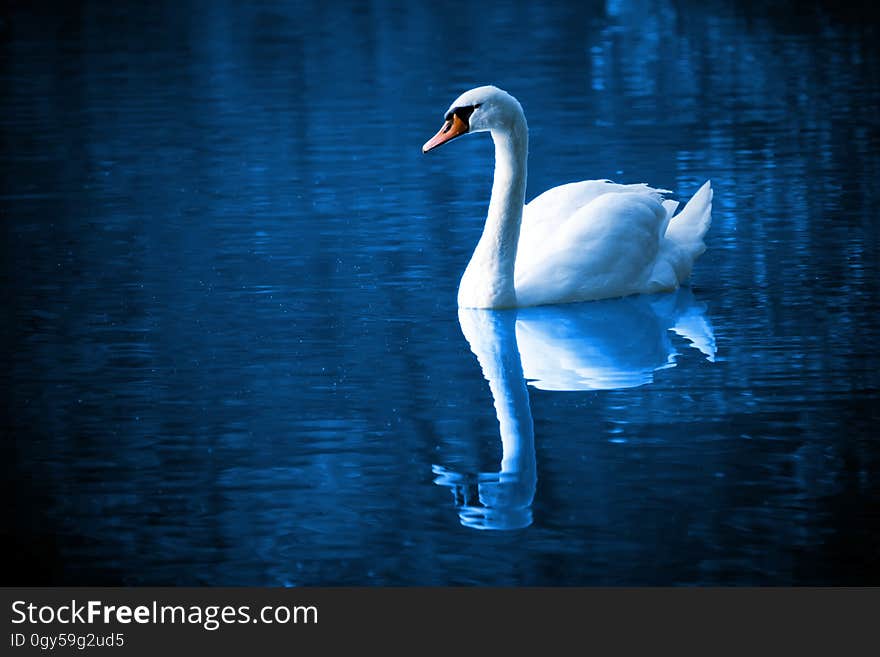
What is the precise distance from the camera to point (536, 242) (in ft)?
36.6

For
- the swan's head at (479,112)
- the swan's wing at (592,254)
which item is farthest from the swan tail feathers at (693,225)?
the swan's head at (479,112)

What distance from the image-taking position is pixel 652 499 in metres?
7.05

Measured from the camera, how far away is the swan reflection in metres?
7.29

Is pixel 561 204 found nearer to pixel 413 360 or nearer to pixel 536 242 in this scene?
pixel 536 242

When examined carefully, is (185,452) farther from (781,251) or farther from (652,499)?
(781,251)

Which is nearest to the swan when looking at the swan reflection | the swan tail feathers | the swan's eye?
the swan's eye

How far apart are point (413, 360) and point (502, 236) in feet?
4.83

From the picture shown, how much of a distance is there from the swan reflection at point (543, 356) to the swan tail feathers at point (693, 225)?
313 mm

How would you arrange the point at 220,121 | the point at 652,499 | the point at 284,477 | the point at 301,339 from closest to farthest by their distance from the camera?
the point at 652,499 < the point at 284,477 < the point at 301,339 < the point at 220,121

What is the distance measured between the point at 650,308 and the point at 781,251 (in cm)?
165

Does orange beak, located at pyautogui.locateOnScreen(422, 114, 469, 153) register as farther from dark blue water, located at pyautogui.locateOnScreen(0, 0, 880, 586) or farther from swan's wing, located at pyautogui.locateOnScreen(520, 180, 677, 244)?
dark blue water, located at pyautogui.locateOnScreen(0, 0, 880, 586)

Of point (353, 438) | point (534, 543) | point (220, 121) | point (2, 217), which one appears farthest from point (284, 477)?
point (220, 121)

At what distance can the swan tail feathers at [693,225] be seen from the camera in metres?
11.6

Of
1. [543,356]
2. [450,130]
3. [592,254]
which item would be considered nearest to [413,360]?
[543,356]
